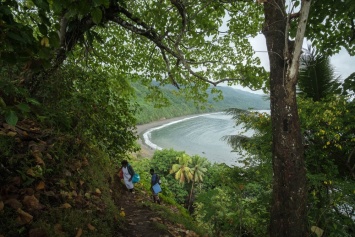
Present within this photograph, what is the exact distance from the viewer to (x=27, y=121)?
17.2 feet

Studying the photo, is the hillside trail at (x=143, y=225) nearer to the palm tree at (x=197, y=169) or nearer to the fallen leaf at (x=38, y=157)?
the fallen leaf at (x=38, y=157)

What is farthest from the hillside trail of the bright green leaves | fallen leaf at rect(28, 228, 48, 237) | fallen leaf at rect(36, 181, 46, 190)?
the bright green leaves

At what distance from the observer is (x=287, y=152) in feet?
12.3

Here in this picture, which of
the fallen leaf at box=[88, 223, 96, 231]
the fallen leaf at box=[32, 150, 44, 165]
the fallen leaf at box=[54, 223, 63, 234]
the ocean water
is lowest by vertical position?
the ocean water

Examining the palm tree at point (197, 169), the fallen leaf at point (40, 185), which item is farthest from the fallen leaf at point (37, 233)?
the palm tree at point (197, 169)

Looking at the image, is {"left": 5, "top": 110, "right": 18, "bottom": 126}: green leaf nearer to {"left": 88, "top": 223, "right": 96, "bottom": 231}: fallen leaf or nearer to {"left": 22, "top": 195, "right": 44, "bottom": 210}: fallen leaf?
{"left": 22, "top": 195, "right": 44, "bottom": 210}: fallen leaf

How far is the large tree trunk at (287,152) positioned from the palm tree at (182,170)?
32.2 metres

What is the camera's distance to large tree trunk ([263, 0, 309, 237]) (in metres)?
3.69

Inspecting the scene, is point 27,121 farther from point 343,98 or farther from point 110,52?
point 343,98

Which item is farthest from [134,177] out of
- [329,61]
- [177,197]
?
[177,197]

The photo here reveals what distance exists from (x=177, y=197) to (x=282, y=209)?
3355cm

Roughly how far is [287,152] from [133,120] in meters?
5.28

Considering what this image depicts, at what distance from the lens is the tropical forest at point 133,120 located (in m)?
3.41

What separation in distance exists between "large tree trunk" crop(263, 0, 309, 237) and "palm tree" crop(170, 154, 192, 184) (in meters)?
32.2
